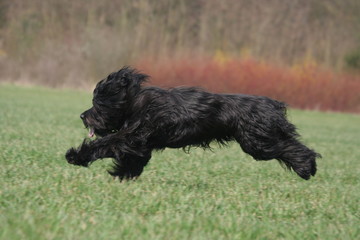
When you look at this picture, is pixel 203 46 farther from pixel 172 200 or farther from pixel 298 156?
pixel 172 200

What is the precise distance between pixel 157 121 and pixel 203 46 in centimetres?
3003

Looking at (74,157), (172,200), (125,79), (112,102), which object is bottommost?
(172,200)

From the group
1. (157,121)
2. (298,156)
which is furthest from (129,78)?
(298,156)

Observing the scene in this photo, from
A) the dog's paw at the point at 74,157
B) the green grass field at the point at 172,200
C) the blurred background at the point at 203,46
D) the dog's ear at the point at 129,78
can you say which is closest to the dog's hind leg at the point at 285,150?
the green grass field at the point at 172,200

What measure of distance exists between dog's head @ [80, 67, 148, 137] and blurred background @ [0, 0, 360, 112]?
85.7ft

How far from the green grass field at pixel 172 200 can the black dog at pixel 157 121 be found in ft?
1.12

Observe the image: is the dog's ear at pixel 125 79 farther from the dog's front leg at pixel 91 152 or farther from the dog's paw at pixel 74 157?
the dog's paw at pixel 74 157

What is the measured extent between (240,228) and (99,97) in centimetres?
245

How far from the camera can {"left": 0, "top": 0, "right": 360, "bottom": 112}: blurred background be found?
109ft

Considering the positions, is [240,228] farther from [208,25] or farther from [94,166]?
[208,25]

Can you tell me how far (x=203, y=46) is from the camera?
118ft

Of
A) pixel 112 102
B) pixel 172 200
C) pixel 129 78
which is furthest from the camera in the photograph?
pixel 129 78

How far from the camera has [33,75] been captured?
36719 millimetres

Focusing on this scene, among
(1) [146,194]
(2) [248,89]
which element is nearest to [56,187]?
(1) [146,194]
